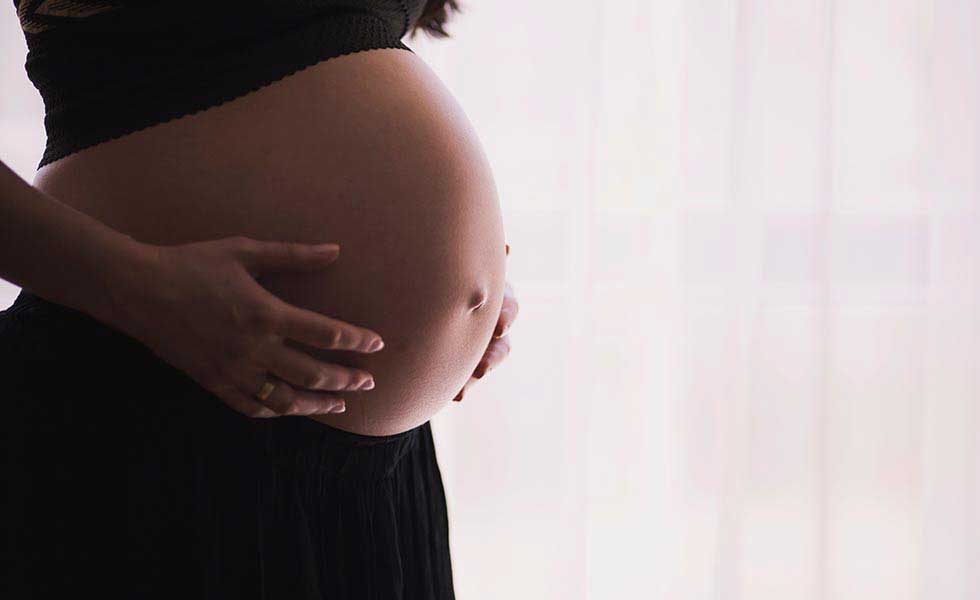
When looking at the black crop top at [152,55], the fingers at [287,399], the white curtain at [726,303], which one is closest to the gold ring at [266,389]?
the fingers at [287,399]

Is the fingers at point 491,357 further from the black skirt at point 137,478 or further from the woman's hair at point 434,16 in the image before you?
the woman's hair at point 434,16

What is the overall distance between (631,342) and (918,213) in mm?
598

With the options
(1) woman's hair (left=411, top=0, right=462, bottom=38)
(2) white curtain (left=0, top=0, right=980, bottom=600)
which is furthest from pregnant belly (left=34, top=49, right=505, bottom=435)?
(2) white curtain (left=0, top=0, right=980, bottom=600)

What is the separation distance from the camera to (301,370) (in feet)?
1.64

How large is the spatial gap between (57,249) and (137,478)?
16 centimetres

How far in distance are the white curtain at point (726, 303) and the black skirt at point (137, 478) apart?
36.3 inches

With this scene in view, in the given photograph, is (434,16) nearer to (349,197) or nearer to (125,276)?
(349,197)

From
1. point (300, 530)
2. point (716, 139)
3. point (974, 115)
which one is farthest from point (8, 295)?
point (974, 115)

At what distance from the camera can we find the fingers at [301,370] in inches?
19.6

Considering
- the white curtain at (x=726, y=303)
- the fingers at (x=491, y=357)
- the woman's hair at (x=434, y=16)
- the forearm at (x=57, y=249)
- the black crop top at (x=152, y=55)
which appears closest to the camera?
the forearm at (x=57, y=249)

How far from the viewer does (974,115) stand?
1.58m

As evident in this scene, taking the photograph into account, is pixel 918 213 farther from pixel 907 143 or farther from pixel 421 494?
pixel 421 494

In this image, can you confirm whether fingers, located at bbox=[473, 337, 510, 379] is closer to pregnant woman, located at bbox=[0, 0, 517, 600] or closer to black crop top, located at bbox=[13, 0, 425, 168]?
pregnant woman, located at bbox=[0, 0, 517, 600]

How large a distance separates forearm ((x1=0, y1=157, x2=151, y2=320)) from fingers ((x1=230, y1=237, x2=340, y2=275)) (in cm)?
6
